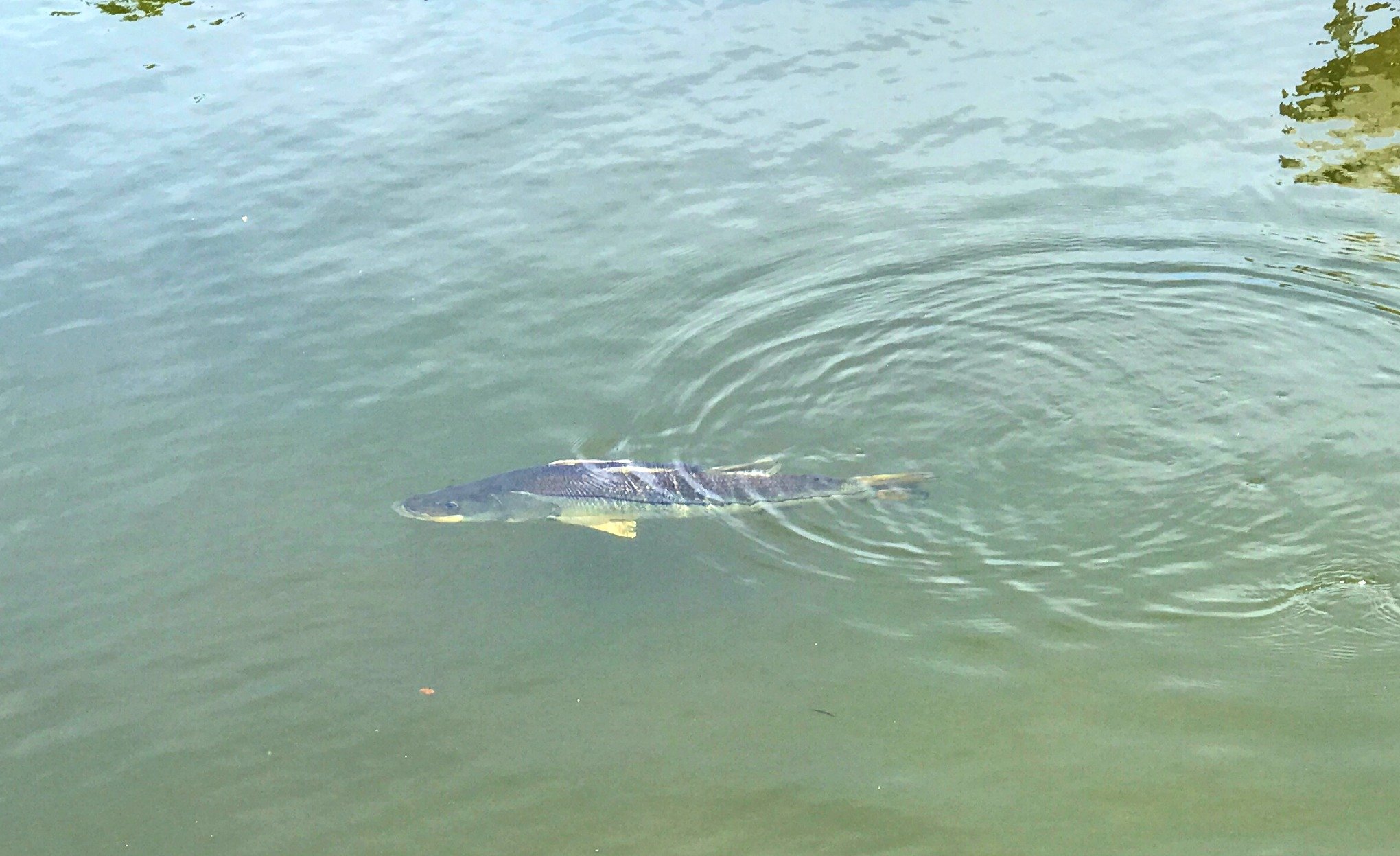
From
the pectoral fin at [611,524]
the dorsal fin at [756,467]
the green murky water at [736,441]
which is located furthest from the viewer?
the dorsal fin at [756,467]

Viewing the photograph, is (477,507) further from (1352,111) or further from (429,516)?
(1352,111)

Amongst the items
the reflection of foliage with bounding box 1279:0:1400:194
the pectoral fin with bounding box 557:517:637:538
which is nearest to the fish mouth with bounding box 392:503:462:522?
the pectoral fin with bounding box 557:517:637:538

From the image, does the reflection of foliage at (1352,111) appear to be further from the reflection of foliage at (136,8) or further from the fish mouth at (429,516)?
the reflection of foliage at (136,8)

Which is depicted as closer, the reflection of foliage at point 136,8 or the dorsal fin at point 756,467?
the dorsal fin at point 756,467

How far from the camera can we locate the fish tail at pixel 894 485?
659cm

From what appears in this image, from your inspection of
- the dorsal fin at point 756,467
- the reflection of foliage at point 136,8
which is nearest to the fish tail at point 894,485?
the dorsal fin at point 756,467

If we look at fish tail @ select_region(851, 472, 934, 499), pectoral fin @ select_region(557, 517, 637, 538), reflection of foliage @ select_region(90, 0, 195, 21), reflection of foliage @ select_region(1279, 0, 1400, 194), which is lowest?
fish tail @ select_region(851, 472, 934, 499)

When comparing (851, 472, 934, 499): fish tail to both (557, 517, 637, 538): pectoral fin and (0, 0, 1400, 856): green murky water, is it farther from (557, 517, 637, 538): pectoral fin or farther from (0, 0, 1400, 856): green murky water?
(557, 517, 637, 538): pectoral fin

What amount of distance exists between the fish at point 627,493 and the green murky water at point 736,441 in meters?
0.15

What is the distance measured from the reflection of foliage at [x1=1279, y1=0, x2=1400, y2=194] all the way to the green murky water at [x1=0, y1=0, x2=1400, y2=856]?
6 cm

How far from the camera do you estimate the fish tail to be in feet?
21.6

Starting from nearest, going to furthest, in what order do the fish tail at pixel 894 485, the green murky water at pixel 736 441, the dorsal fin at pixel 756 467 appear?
the green murky water at pixel 736 441 → the fish tail at pixel 894 485 → the dorsal fin at pixel 756 467

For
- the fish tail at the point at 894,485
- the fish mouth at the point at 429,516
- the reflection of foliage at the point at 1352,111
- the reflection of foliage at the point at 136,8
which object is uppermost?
the reflection of foliage at the point at 136,8

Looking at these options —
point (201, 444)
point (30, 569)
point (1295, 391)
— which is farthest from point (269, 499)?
point (1295, 391)
